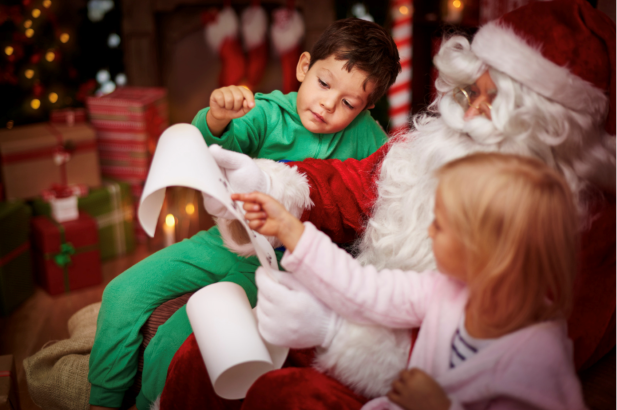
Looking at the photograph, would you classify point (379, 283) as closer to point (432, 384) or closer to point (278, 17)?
point (432, 384)

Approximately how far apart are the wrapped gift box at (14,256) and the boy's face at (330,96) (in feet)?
4.27

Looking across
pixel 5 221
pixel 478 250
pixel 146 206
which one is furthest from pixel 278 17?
pixel 478 250

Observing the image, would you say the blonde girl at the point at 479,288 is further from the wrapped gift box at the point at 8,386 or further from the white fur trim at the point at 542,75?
the wrapped gift box at the point at 8,386

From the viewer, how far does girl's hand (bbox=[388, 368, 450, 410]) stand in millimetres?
762

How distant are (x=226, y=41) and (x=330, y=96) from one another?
186 centimetres

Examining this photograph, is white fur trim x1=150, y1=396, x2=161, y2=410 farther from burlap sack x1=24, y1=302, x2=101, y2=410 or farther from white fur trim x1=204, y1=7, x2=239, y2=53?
white fur trim x1=204, y1=7, x2=239, y2=53

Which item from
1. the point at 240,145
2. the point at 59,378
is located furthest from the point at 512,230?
the point at 59,378

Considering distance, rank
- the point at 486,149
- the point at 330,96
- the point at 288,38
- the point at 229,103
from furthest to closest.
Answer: the point at 288,38 → the point at 330,96 → the point at 229,103 → the point at 486,149

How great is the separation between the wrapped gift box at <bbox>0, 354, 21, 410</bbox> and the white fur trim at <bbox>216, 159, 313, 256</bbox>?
0.60 m

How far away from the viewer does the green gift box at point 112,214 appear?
234cm

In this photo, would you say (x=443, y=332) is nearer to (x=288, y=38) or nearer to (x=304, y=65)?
(x=304, y=65)

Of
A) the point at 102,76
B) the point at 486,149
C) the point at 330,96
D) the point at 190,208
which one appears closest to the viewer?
the point at 486,149

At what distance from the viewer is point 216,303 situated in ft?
3.02

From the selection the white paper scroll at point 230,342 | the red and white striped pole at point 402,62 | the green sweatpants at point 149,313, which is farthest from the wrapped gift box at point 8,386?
the red and white striped pole at point 402,62
